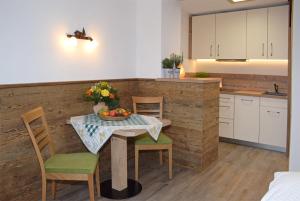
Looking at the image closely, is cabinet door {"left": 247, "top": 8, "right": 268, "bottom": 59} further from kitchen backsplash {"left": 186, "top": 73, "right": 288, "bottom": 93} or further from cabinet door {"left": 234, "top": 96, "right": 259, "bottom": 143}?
cabinet door {"left": 234, "top": 96, "right": 259, "bottom": 143}

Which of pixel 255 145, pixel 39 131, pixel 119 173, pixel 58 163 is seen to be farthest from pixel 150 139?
pixel 255 145

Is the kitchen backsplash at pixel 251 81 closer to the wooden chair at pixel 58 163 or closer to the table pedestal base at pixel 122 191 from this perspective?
the table pedestal base at pixel 122 191

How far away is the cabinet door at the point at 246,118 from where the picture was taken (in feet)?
14.3

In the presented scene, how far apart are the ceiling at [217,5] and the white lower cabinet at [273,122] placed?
1.51 m

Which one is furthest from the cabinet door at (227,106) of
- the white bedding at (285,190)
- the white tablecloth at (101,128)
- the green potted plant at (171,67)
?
the white bedding at (285,190)

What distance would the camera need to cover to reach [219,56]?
4.88m

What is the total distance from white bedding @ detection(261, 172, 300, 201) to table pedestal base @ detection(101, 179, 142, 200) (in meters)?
1.72

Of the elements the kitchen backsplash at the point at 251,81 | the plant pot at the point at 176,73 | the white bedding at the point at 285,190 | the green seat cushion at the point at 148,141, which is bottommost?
the green seat cushion at the point at 148,141

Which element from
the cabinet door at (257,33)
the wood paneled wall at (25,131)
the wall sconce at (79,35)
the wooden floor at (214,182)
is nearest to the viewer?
the wood paneled wall at (25,131)

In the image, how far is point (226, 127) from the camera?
184 inches

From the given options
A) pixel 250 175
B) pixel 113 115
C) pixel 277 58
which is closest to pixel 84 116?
pixel 113 115

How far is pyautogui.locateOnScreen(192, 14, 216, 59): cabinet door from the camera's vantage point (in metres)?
4.90

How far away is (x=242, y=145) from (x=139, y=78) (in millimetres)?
2147

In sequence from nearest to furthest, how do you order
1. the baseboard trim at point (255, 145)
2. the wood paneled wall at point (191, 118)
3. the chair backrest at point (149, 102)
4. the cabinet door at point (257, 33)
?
the wood paneled wall at point (191, 118), the chair backrest at point (149, 102), the baseboard trim at point (255, 145), the cabinet door at point (257, 33)
